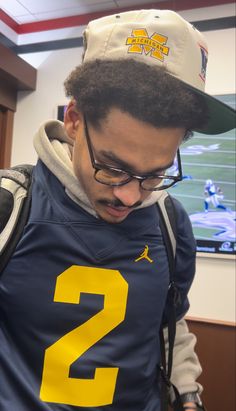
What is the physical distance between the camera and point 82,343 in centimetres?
73

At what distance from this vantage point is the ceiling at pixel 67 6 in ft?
7.43

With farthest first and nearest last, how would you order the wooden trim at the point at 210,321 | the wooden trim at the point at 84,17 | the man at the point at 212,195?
1. the wooden trim at the point at 84,17
2. the man at the point at 212,195
3. the wooden trim at the point at 210,321

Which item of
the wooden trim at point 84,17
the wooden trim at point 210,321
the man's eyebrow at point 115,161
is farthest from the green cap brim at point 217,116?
the wooden trim at point 84,17

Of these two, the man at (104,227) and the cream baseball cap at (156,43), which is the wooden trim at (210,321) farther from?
the cream baseball cap at (156,43)

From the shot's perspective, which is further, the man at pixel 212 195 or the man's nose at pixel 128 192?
the man at pixel 212 195

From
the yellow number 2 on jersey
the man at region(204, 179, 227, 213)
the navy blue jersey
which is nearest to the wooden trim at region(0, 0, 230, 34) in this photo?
the man at region(204, 179, 227, 213)

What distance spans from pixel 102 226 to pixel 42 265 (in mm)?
141

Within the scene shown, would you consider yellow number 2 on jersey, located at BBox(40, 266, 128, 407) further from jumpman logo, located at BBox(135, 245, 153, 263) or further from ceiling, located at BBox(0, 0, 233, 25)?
ceiling, located at BBox(0, 0, 233, 25)

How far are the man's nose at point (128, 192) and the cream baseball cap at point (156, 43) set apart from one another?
0.19 meters

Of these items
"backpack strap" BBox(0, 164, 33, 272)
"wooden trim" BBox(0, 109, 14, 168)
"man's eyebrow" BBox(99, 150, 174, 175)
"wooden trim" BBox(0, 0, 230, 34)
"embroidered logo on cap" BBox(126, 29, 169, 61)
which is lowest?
"backpack strap" BBox(0, 164, 33, 272)

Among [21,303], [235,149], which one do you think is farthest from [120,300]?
[235,149]

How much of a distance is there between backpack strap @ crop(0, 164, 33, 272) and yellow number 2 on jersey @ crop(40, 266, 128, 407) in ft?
0.37

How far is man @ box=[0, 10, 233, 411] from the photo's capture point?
0.63 meters

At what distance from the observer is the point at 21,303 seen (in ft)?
2.30
